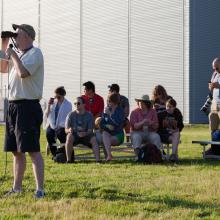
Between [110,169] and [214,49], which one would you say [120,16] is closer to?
[214,49]

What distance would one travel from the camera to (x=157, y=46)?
1339 inches

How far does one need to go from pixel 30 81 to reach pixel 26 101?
0.74ft

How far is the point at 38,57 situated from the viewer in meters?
7.09

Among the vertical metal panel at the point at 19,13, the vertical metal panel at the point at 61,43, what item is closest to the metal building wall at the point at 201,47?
the vertical metal panel at the point at 61,43

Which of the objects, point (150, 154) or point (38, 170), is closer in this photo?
point (38, 170)

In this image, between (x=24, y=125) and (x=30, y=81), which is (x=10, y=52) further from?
(x=24, y=125)

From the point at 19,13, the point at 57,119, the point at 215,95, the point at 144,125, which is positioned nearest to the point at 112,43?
the point at 19,13

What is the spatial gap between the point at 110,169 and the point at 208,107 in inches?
142

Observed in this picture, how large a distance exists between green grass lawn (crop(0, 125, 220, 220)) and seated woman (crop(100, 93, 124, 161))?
1.16 metres

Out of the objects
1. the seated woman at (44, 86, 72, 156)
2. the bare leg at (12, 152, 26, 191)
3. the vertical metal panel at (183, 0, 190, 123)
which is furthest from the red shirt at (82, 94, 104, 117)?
the vertical metal panel at (183, 0, 190, 123)

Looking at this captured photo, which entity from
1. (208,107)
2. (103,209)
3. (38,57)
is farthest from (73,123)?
(103,209)

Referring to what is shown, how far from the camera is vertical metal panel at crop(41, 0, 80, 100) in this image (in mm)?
38312

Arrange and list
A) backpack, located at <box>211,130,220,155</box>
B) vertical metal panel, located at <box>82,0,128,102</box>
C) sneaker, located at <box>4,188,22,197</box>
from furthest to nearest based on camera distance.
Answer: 1. vertical metal panel, located at <box>82,0,128,102</box>
2. backpack, located at <box>211,130,220,155</box>
3. sneaker, located at <box>4,188,22,197</box>

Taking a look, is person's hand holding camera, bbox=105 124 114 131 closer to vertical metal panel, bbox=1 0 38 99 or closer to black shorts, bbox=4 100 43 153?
black shorts, bbox=4 100 43 153
